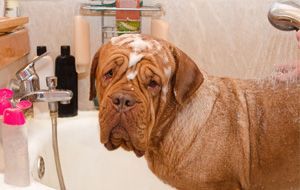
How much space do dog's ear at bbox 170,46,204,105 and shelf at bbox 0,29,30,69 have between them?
561 mm

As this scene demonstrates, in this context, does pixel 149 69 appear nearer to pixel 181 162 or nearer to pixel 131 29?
pixel 181 162

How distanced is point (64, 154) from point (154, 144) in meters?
0.54

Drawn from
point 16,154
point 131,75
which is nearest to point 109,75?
point 131,75

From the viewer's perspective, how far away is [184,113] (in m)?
1.17

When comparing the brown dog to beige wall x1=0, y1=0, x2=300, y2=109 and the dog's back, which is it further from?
beige wall x1=0, y1=0, x2=300, y2=109

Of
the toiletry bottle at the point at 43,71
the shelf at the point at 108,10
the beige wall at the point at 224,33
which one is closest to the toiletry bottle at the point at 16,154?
the toiletry bottle at the point at 43,71

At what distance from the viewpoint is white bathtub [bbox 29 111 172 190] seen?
1611mm

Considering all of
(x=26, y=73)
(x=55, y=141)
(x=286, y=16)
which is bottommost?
(x=55, y=141)

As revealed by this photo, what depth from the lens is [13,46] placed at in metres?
1.45

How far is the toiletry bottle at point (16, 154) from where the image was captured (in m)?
1.01

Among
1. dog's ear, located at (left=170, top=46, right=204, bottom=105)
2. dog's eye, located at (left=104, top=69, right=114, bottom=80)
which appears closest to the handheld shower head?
dog's ear, located at (left=170, top=46, right=204, bottom=105)

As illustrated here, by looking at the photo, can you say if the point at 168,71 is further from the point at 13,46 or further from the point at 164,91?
the point at 13,46

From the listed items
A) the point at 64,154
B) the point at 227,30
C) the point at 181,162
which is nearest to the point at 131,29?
the point at 227,30

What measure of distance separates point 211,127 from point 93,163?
0.63m
